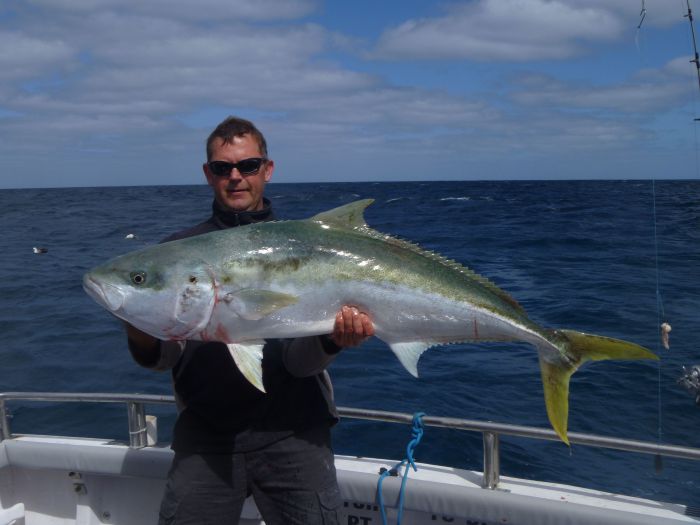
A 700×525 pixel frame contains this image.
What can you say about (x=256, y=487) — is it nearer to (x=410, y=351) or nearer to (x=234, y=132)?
(x=410, y=351)

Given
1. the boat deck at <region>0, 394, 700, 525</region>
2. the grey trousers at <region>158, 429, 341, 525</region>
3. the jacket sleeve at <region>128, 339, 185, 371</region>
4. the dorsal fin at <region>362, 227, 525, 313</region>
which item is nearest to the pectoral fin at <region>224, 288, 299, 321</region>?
the jacket sleeve at <region>128, 339, 185, 371</region>

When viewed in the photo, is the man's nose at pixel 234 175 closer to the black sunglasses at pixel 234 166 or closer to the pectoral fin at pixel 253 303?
the black sunglasses at pixel 234 166

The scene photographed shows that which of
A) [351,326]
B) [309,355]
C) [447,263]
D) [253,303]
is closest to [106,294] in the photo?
[253,303]

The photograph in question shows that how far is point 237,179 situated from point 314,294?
74 cm

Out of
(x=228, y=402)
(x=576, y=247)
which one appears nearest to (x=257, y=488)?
(x=228, y=402)

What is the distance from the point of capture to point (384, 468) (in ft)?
13.4

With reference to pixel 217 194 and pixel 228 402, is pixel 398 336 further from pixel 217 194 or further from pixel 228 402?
pixel 217 194

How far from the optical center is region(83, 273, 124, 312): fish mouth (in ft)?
9.11

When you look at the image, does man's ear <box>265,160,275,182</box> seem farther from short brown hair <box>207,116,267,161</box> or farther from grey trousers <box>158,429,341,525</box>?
grey trousers <box>158,429,341,525</box>

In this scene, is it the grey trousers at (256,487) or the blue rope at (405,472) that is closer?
the grey trousers at (256,487)

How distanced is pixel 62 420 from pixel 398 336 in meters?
7.82

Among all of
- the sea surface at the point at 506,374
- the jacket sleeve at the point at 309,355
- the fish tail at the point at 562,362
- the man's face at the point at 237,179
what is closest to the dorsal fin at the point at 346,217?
the man's face at the point at 237,179

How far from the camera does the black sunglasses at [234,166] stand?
313 centimetres

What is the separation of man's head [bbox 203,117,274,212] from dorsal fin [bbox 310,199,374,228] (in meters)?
0.39
